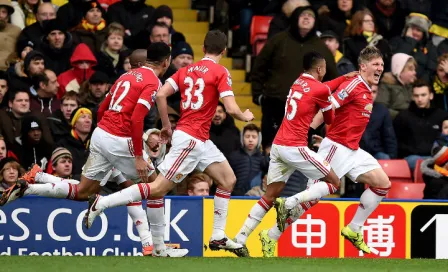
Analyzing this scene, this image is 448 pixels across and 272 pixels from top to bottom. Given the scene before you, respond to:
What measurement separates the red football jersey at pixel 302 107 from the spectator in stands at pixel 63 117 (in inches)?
156

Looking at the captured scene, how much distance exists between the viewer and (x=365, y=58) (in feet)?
47.1

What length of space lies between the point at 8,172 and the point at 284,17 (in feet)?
16.6

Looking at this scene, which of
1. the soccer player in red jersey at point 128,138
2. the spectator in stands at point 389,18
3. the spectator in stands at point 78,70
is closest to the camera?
the soccer player in red jersey at point 128,138

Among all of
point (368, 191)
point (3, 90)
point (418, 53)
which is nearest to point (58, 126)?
point (3, 90)

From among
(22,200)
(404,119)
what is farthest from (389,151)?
(22,200)

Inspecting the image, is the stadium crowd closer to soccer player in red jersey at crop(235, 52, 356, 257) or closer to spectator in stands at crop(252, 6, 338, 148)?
spectator in stands at crop(252, 6, 338, 148)

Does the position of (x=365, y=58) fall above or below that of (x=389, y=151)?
above

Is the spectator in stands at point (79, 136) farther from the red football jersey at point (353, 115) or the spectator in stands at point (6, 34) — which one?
the red football jersey at point (353, 115)

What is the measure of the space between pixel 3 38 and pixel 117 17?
1.79 metres

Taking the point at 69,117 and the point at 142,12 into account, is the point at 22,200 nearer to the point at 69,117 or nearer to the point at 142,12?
the point at 69,117

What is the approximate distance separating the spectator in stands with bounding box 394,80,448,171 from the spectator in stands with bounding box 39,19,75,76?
14.2 ft

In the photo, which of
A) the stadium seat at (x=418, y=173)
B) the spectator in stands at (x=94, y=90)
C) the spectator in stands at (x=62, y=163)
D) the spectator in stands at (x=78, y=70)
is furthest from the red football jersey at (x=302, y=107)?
the spectator in stands at (x=78, y=70)

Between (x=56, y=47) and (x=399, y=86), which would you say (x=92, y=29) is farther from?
(x=399, y=86)

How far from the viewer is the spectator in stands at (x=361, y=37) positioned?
19.4 m
